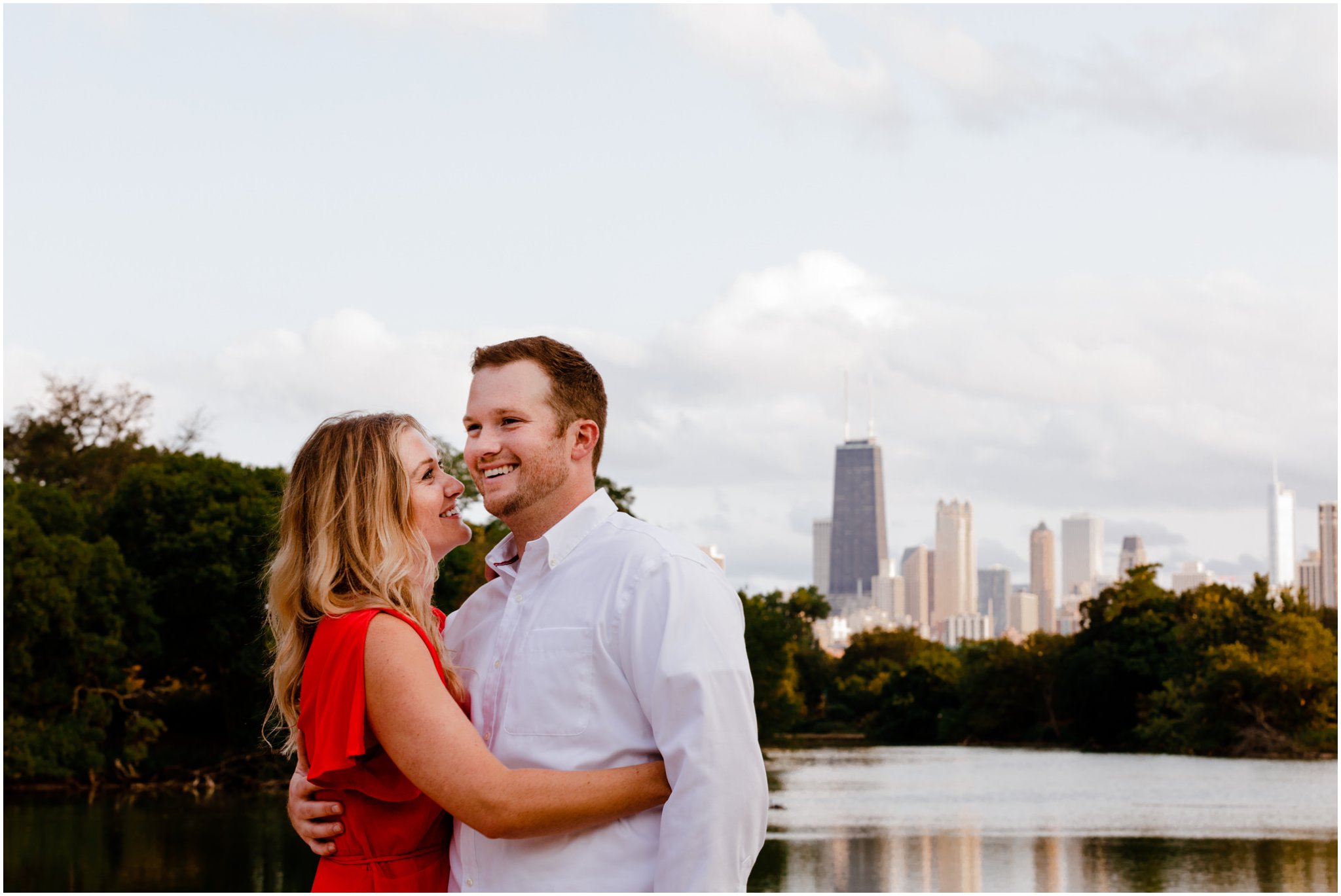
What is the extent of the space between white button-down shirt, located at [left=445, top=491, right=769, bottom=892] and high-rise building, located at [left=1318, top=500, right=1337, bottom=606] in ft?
374

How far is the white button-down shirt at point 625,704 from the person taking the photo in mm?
2559

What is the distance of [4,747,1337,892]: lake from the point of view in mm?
22688

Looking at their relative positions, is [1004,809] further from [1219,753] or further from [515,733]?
[515,733]

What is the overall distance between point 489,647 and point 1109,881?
22.1 metres

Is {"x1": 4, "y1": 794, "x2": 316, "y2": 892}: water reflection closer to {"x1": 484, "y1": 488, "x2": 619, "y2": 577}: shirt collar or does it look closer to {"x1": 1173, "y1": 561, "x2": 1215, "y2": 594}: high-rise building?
{"x1": 484, "y1": 488, "x2": 619, "y2": 577}: shirt collar

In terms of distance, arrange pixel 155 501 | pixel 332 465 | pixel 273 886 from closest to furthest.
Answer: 1. pixel 332 465
2. pixel 273 886
3. pixel 155 501

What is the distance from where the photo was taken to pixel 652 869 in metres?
2.68

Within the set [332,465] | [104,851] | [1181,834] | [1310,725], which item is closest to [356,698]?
[332,465]

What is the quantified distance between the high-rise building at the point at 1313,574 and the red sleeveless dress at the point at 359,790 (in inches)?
4879

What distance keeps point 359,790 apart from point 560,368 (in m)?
0.93

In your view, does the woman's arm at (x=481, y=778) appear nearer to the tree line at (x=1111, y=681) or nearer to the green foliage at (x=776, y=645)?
the green foliage at (x=776, y=645)

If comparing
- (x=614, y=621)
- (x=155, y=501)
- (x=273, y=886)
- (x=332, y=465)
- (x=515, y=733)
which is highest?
(x=155, y=501)

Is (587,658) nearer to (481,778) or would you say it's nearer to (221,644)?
(481,778)

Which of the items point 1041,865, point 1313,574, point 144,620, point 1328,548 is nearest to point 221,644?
point 144,620
